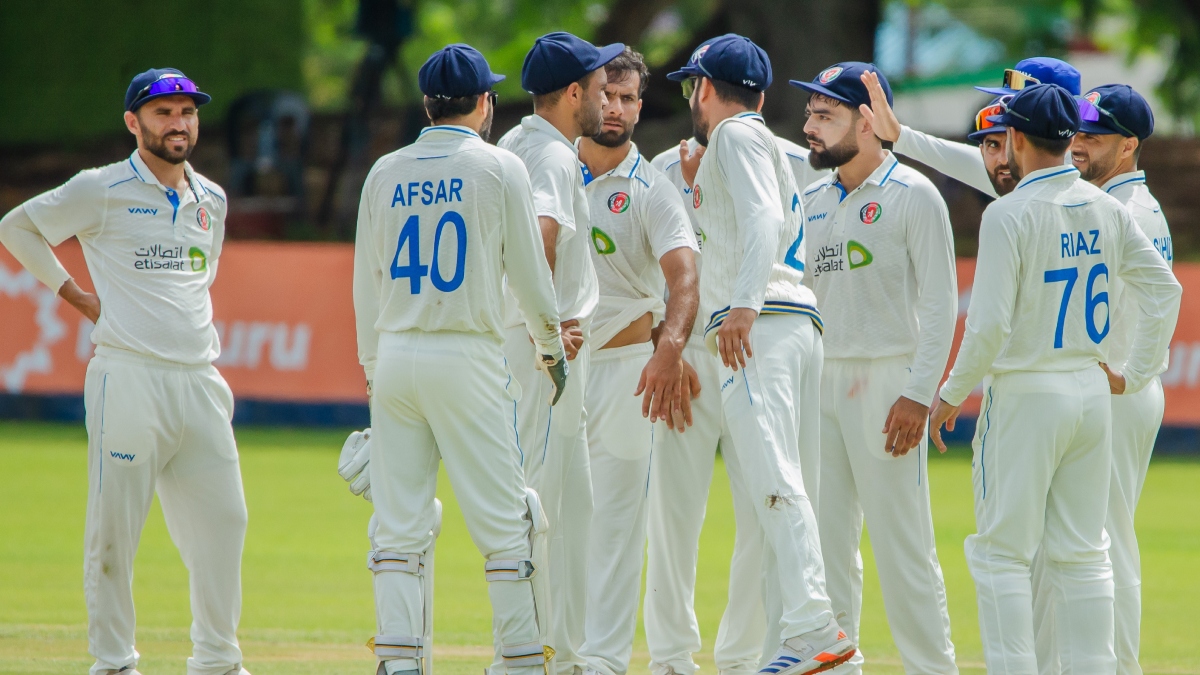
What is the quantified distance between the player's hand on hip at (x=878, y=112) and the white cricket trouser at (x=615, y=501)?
1461mm

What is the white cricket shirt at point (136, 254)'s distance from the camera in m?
6.18

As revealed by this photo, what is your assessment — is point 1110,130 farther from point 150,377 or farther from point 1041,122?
point 150,377

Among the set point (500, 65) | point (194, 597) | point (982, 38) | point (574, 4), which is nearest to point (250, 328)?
point (194, 597)

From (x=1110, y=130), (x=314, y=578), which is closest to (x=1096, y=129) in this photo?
(x=1110, y=130)

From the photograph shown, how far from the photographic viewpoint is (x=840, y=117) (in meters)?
6.23

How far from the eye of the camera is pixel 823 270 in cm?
637

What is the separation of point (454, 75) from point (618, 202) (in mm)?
1336

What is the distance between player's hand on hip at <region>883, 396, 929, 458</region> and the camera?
5871 mm

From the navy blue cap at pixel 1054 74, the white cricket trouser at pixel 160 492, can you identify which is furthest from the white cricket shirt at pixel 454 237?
the navy blue cap at pixel 1054 74

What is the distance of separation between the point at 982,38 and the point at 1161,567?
1221 inches

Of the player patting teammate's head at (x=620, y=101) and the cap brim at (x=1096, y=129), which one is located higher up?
the player patting teammate's head at (x=620, y=101)

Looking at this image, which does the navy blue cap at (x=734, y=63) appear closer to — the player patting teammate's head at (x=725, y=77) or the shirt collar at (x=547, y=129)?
the player patting teammate's head at (x=725, y=77)

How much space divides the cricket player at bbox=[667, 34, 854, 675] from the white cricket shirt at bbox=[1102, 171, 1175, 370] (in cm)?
129

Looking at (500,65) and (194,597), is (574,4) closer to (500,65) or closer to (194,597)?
(500,65)
